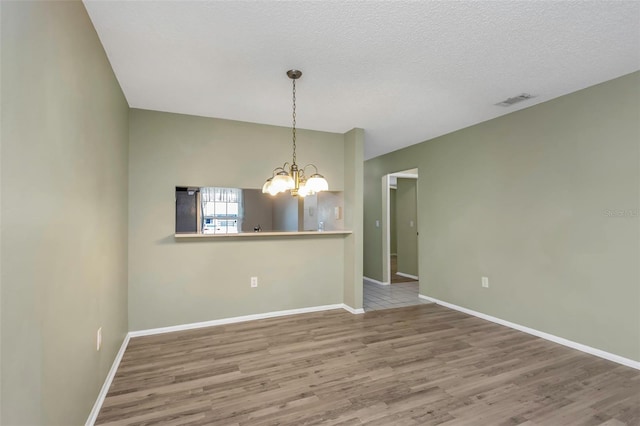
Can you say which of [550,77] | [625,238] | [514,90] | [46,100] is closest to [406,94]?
[514,90]

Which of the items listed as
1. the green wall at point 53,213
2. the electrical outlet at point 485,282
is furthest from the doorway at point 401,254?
the green wall at point 53,213

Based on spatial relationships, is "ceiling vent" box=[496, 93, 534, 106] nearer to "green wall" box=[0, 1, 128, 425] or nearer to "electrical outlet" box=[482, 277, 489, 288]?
"electrical outlet" box=[482, 277, 489, 288]

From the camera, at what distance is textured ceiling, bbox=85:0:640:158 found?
188 cm

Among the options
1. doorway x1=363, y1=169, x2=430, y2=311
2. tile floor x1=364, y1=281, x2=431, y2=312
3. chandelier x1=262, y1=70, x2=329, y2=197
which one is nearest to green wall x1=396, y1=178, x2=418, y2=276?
doorway x1=363, y1=169, x2=430, y2=311

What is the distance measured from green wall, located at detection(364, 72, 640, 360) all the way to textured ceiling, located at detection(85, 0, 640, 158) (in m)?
0.36

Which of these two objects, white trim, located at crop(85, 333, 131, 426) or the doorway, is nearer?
white trim, located at crop(85, 333, 131, 426)

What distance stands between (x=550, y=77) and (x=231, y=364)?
368 centimetres

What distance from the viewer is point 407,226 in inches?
272

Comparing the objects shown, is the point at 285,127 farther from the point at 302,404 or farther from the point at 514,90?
the point at 302,404

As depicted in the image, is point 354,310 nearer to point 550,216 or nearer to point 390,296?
point 390,296

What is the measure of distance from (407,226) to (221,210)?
4.32 meters

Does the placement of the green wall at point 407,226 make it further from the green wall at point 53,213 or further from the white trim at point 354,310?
the green wall at point 53,213

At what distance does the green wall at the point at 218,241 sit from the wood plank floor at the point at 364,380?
0.41 meters

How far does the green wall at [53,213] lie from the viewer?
106cm
